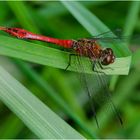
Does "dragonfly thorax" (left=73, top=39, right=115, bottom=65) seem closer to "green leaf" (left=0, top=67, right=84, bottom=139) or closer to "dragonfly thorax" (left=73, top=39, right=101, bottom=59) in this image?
"dragonfly thorax" (left=73, top=39, right=101, bottom=59)

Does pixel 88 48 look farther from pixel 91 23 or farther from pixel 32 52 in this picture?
pixel 32 52

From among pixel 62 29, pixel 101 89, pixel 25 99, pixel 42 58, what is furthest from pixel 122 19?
pixel 25 99

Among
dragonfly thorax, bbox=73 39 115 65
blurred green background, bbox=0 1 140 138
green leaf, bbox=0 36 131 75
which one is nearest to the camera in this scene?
green leaf, bbox=0 36 131 75

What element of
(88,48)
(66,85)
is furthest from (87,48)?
(66,85)

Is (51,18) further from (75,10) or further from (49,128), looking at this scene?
(49,128)

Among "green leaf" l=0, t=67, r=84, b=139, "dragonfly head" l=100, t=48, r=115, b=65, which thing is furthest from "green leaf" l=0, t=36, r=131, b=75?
"dragonfly head" l=100, t=48, r=115, b=65

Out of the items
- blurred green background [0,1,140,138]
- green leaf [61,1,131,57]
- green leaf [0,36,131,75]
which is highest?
green leaf [0,36,131,75]
